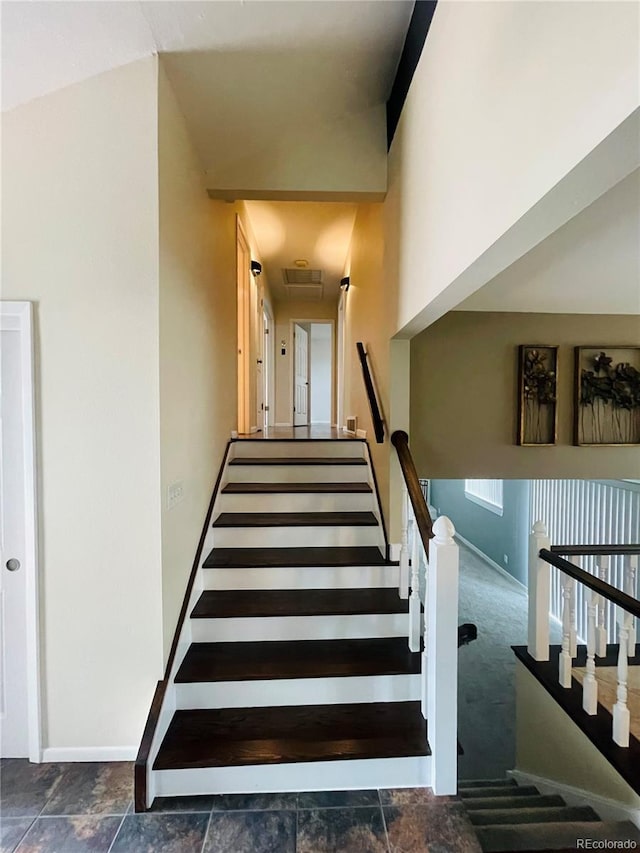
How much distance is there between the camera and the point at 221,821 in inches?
60.3

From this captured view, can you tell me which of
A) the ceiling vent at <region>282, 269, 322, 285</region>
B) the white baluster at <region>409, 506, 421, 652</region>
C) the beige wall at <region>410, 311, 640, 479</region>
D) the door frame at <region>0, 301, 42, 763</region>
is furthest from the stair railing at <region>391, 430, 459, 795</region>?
the ceiling vent at <region>282, 269, 322, 285</region>

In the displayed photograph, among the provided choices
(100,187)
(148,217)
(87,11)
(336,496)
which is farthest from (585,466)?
(87,11)

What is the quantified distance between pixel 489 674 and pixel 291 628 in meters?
3.07

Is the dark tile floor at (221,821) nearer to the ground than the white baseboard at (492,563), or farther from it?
farther from it

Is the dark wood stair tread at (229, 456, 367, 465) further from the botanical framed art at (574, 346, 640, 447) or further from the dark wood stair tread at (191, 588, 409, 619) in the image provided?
→ the botanical framed art at (574, 346, 640, 447)

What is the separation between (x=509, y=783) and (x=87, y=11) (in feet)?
16.3

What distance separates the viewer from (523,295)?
2703mm

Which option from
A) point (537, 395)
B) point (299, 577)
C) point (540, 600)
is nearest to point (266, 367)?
point (537, 395)

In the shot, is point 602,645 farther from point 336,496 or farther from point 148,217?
point 148,217

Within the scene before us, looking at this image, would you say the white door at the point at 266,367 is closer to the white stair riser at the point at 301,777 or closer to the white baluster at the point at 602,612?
the white baluster at the point at 602,612

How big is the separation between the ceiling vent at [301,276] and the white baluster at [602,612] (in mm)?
4747

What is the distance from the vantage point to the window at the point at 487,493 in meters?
6.41

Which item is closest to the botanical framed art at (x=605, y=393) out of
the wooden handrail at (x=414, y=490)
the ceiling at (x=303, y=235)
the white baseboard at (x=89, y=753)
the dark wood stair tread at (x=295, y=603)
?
the wooden handrail at (x=414, y=490)

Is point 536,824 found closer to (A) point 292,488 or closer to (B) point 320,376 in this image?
(A) point 292,488
